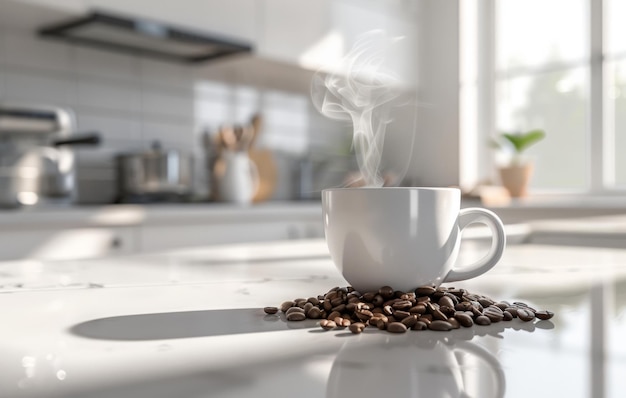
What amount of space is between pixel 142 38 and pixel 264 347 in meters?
2.43

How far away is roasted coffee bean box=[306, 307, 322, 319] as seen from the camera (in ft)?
1.72

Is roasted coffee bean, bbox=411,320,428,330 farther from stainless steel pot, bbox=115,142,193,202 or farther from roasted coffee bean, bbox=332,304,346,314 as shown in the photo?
stainless steel pot, bbox=115,142,193,202

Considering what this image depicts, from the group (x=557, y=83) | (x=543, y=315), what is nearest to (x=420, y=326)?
(x=543, y=315)

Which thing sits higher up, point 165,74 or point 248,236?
point 165,74

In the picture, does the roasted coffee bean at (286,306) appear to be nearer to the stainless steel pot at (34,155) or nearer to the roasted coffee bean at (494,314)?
the roasted coffee bean at (494,314)

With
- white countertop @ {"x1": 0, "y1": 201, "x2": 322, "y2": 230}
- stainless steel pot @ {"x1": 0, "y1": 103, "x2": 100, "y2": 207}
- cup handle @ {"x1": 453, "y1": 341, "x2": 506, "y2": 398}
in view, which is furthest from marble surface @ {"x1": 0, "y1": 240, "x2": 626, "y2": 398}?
stainless steel pot @ {"x1": 0, "y1": 103, "x2": 100, "y2": 207}

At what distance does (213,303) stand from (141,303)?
0.07 metres

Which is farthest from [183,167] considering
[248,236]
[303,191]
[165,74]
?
[303,191]

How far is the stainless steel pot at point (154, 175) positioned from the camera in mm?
2611

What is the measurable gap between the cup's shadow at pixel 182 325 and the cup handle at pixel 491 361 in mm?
127

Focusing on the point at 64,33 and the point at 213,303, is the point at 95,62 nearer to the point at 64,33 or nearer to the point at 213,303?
the point at 64,33

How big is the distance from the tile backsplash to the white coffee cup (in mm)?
2386

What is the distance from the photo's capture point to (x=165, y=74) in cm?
308

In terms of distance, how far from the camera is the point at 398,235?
1.83ft
